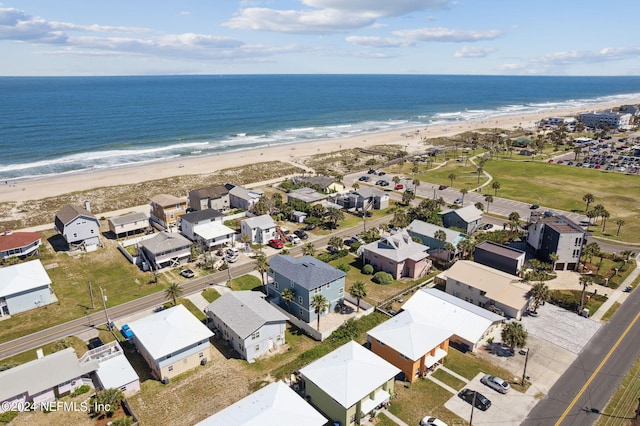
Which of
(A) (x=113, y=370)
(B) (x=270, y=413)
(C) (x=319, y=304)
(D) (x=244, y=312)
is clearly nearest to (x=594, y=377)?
(C) (x=319, y=304)

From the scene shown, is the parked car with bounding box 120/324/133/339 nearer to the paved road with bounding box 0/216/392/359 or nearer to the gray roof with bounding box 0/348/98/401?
the paved road with bounding box 0/216/392/359

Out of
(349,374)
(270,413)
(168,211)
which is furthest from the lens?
(168,211)

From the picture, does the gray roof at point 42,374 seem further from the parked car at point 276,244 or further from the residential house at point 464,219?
the residential house at point 464,219

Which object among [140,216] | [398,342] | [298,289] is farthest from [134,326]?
[140,216]

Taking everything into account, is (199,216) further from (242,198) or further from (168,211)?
(242,198)

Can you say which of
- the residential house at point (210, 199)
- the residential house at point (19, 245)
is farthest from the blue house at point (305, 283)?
the residential house at point (19, 245)

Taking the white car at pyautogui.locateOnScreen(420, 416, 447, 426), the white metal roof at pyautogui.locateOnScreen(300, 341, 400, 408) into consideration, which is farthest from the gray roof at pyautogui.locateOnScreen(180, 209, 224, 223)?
the white car at pyautogui.locateOnScreen(420, 416, 447, 426)
